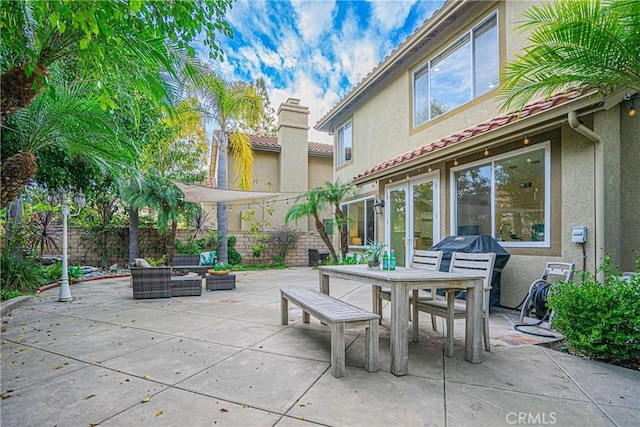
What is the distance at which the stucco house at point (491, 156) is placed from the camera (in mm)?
4211

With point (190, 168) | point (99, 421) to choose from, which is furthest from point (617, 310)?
point (190, 168)

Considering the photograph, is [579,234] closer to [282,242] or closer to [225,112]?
[225,112]

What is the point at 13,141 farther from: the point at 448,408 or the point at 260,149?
the point at 260,149

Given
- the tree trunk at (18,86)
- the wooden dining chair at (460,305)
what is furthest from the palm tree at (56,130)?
the wooden dining chair at (460,305)

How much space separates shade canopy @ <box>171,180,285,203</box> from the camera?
28.9 ft

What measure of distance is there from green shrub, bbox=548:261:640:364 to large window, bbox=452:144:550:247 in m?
1.83

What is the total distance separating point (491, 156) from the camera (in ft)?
19.1

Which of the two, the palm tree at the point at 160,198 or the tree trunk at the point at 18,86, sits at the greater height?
the tree trunk at the point at 18,86

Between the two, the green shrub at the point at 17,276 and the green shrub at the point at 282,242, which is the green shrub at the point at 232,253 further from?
the green shrub at the point at 17,276

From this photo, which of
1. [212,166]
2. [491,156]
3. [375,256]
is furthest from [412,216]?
[212,166]

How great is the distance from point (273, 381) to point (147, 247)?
1133 centimetres

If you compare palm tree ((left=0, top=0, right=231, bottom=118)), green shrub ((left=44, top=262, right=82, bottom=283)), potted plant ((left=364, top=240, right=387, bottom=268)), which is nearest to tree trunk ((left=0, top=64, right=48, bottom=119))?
palm tree ((left=0, top=0, right=231, bottom=118))

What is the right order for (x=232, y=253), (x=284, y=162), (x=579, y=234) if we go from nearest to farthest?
(x=579, y=234) → (x=232, y=253) → (x=284, y=162)

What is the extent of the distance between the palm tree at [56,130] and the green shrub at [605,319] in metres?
5.87
